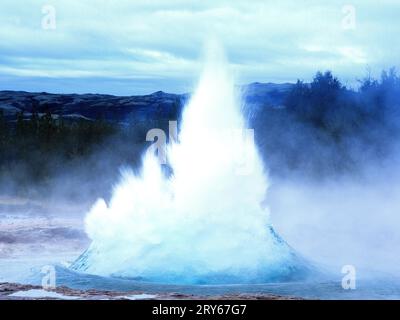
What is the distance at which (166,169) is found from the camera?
1522 cm

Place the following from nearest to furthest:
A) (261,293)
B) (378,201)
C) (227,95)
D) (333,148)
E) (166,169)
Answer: (261,293), (227,95), (166,169), (378,201), (333,148)

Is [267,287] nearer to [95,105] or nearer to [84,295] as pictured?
[84,295]

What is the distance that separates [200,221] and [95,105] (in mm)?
8657

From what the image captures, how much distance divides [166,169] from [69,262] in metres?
2.95

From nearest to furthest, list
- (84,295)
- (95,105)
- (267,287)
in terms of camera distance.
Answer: (84,295), (267,287), (95,105)

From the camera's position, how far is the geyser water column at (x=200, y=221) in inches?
450

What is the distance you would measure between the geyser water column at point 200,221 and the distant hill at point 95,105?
225 inches

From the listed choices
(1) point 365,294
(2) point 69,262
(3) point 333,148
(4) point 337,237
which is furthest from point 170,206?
(3) point 333,148

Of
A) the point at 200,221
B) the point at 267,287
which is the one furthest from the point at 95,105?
the point at 267,287

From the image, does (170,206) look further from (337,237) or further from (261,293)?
(337,237)

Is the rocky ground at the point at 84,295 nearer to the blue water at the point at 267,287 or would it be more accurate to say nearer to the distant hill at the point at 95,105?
the blue water at the point at 267,287

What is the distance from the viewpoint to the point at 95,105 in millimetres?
19812

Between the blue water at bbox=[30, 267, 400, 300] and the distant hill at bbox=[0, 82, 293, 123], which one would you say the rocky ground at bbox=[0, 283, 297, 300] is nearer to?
the blue water at bbox=[30, 267, 400, 300]

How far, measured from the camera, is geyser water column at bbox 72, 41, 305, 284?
450 inches
